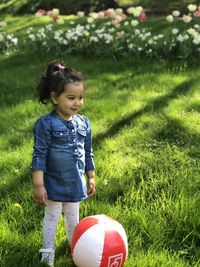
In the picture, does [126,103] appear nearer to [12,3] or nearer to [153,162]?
[153,162]

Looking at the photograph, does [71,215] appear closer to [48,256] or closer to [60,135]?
[48,256]

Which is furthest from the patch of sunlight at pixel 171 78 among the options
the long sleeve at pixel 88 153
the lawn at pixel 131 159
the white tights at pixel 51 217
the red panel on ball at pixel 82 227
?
the red panel on ball at pixel 82 227

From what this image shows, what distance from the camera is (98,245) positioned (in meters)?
3.05

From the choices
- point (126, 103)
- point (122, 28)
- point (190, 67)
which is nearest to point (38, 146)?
point (126, 103)

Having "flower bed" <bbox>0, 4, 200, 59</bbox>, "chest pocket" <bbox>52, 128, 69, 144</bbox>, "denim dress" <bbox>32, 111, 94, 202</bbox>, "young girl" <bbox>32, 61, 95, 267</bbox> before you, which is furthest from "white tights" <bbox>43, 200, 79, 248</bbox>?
"flower bed" <bbox>0, 4, 200, 59</bbox>

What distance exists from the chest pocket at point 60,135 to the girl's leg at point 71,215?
47 centimetres

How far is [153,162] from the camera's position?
15.6 ft

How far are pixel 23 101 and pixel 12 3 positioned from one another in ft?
42.7

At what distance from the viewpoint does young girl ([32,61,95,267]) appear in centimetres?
309

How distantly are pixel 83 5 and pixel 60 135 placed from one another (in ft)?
43.5

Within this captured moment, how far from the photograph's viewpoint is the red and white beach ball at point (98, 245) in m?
3.05

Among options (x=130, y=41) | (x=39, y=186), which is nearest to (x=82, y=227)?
(x=39, y=186)

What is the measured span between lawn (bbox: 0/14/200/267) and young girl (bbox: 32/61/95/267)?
40 cm

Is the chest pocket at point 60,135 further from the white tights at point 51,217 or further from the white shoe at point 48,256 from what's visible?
the white shoe at point 48,256
